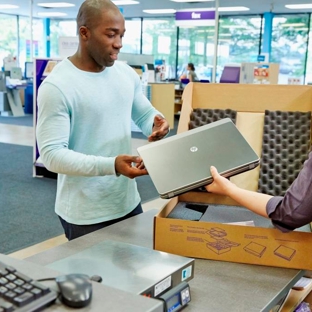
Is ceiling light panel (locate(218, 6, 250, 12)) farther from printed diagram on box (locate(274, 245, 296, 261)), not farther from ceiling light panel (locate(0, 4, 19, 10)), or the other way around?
printed diagram on box (locate(274, 245, 296, 261))

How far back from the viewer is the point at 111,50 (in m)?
1.53

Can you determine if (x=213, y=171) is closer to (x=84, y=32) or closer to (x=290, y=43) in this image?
(x=84, y=32)

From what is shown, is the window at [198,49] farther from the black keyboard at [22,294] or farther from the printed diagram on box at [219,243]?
the black keyboard at [22,294]

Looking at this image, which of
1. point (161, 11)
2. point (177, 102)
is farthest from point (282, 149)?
point (161, 11)

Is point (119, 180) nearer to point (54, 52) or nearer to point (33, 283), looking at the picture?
point (33, 283)

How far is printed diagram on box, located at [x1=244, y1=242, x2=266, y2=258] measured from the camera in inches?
49.8

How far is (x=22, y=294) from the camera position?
0.70 meters

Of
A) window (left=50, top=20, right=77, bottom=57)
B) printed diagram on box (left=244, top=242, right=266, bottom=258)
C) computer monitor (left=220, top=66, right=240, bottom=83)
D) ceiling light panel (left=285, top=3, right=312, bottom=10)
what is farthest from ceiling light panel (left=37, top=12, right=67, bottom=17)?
printed diagram on box (left=244, top=242, right=266, bottom=258)

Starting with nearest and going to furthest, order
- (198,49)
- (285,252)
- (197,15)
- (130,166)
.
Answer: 1. (285,252)
2. (130,166)
3. (197,15)
4. (198,49)

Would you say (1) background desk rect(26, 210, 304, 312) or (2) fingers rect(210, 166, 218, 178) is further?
(2) fingers rect(210, 166, 218, 178)

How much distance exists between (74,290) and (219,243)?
641 mm

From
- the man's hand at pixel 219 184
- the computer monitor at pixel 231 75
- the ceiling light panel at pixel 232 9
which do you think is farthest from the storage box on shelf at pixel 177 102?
the man's hand at pixel 219 184

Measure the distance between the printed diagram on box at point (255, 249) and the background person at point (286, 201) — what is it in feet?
0.29

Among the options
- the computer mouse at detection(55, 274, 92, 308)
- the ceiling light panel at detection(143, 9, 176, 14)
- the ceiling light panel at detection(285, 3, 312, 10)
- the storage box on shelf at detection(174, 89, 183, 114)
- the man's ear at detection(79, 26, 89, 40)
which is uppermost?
the ceiling light panel at detection(285, 3, 312, 10)
